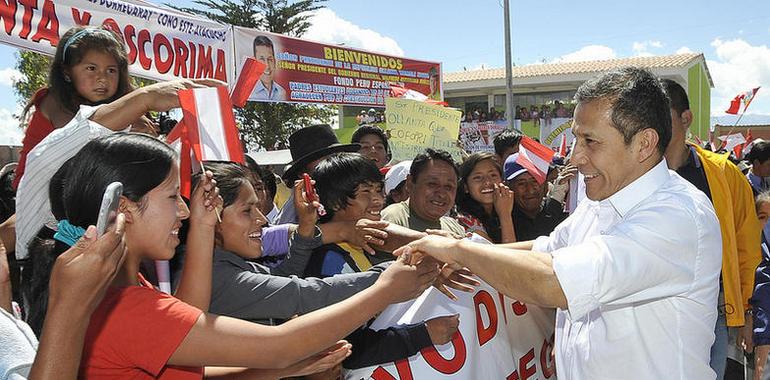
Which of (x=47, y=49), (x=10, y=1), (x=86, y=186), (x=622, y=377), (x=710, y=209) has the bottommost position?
(x=622, y=377)

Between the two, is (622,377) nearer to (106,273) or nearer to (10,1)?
(106,273)

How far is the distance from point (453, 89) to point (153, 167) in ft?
94.4


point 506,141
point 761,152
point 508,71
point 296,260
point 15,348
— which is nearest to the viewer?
point 15,348

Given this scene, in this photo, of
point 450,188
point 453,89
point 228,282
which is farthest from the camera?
point 453,89

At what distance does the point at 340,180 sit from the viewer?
2947 millimetres

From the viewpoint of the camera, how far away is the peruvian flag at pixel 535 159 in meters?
4.43

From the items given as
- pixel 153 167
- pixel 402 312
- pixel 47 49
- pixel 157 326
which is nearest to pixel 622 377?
pixel 402 312

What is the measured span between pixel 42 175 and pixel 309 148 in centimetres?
249

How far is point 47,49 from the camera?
5453mm

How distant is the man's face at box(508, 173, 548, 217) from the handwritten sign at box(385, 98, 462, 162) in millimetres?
558

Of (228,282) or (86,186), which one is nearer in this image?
(86,186)

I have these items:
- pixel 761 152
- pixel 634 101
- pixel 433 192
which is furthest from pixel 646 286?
pixel 761 152

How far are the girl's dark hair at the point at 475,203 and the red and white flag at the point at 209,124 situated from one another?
2387 mm

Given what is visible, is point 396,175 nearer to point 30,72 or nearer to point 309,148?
point 309,148
